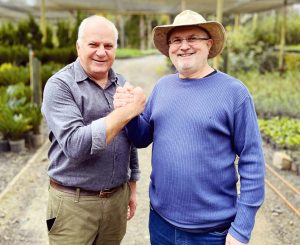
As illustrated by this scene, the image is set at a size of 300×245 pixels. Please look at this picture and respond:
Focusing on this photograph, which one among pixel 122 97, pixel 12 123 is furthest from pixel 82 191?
pixel 12 123

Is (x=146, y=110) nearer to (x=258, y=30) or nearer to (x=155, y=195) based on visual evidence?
(x=155, y=195)

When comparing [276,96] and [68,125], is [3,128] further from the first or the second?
[276,96]

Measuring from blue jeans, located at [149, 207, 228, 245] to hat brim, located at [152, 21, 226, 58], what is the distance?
2.99ft

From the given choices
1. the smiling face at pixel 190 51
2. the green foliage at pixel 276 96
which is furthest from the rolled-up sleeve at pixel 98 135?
the green foliage at pixel 276 96

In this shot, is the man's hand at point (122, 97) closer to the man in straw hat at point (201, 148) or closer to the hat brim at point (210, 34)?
the man in straw hat at point (201, 148)

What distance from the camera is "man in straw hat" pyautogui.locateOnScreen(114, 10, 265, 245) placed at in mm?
1907

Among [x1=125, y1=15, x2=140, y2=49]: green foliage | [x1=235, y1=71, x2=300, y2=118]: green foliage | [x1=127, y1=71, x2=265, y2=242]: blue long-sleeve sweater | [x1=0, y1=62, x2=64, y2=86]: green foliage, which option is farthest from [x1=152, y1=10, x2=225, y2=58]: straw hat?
[x1=125, y1=15, x2=140, y2=49]: green foliage

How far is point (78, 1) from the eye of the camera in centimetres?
1298

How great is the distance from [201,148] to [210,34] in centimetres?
59

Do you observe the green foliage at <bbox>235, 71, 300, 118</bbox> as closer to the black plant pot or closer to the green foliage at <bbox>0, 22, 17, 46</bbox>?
the black plant pot

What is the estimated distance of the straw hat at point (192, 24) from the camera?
2.00 m

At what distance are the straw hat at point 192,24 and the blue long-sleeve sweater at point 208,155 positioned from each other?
0.24 metres

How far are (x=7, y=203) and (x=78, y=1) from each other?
9.68m

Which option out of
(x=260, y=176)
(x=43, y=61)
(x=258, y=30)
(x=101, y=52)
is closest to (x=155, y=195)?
(x=260, y=176)
